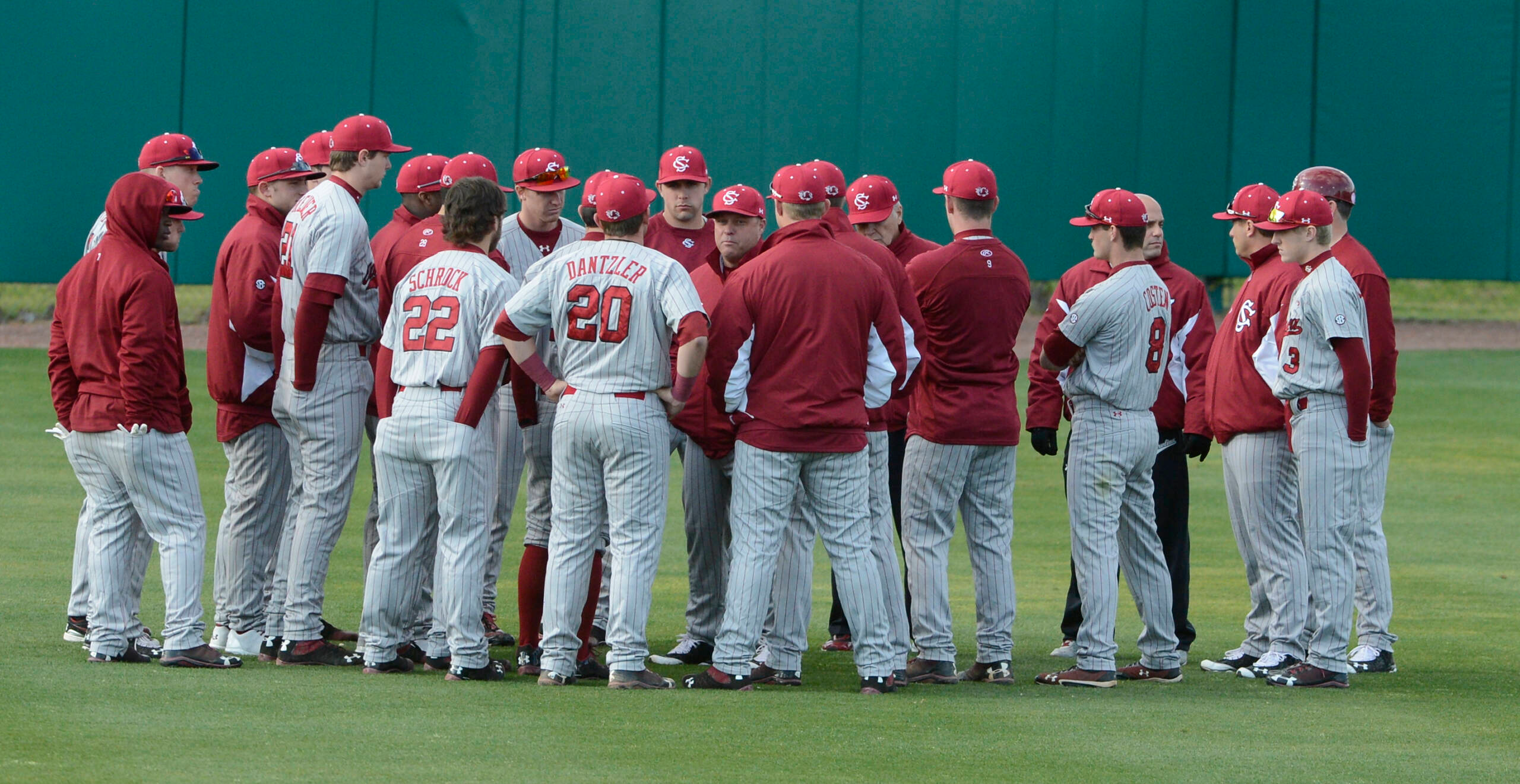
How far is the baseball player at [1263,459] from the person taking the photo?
21.9ft

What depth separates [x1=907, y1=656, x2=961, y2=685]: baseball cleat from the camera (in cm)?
647

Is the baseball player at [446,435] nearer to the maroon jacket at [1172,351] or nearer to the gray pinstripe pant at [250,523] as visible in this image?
the gray pinstripe pant at [250,523]

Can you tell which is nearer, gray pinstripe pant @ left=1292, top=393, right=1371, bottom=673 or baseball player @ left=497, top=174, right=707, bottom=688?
baseball player @ left=497, top=174, right=707, bottom=688

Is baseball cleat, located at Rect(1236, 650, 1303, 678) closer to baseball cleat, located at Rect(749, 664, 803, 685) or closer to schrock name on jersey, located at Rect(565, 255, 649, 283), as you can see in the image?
baseball cleat, located at Rect(749, 664, 803, 685)

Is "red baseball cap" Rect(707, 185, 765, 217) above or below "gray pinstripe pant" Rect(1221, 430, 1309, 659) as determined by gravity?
above

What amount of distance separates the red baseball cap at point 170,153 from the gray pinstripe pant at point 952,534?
11.1 ft

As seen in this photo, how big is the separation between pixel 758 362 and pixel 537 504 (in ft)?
4.38

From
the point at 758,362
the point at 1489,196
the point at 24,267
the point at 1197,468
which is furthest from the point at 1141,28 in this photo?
the point at 758,362

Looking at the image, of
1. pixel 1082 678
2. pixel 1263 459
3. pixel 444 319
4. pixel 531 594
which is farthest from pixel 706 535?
pixel 1263 459

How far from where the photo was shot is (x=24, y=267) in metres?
17.7

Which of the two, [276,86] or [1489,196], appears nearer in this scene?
[276,86]

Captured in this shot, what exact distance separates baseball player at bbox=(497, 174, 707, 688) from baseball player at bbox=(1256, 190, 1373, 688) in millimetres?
2542

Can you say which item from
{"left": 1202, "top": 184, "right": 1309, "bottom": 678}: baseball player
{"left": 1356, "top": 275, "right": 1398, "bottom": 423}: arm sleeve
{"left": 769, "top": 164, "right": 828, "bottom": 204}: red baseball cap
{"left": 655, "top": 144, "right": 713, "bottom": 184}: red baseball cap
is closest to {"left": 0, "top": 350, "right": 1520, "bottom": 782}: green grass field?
{"left": 1202, "top": 184, "right": 1309, "bottom": 678}: baseball player

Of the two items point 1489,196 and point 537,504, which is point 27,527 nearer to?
point 537,504
